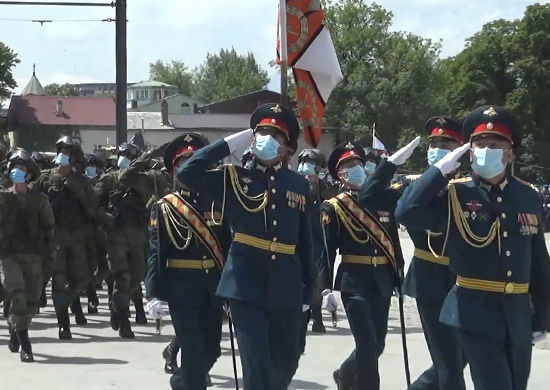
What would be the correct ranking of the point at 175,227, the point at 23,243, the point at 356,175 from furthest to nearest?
the point at 23,243
the point at 356,175
the point at 175,227

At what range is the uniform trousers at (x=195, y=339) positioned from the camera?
8000 mm

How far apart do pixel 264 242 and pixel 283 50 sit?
13.9 feet

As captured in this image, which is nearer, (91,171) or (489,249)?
(489,249)

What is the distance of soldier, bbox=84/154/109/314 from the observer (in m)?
13.5

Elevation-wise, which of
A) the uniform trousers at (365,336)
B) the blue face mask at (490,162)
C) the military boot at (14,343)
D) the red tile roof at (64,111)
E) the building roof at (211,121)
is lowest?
the military boot at (14,343)

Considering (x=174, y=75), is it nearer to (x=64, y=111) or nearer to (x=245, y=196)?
(x=64, y=111)

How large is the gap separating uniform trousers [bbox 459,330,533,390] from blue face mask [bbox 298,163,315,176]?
6715 mm

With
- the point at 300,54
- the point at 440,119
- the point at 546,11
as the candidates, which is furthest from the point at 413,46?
the point at 440,119

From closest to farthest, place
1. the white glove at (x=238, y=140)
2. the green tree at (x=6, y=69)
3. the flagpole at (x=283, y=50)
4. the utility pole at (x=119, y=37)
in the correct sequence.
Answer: the white glove at (x=238, y=140), the flagpole at (x=283, y=50), the utility pole at (x=119, y=37), the green tree at (x=6, y=69)

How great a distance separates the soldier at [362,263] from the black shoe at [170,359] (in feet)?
5.27

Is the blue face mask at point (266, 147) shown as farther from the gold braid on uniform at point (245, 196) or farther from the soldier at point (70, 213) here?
the soldier at point (70, 213)

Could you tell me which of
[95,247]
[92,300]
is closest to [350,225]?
[95,247]

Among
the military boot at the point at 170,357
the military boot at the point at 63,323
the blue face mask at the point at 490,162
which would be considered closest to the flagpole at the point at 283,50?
the military boot at the point at 170,357

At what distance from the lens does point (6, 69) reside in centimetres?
7994
